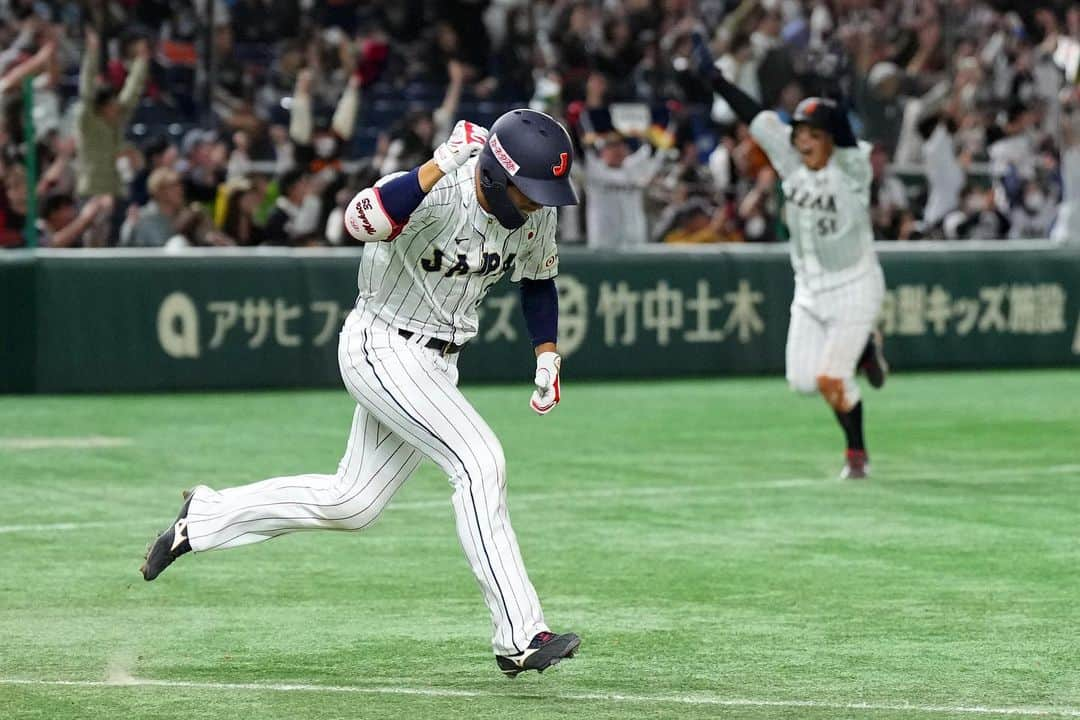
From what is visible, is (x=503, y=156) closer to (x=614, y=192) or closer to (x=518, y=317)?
(x=518, y=317)

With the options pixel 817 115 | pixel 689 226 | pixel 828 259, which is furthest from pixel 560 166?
pixel 689 226

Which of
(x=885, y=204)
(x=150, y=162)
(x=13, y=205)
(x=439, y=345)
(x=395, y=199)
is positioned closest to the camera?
(x=395, y=199)

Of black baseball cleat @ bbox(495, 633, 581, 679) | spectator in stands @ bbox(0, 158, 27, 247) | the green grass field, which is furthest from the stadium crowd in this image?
black baseball cleat @ bbox(495, 633, 581, 679)

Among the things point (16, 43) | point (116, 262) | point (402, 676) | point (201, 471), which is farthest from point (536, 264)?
point (16, 43)

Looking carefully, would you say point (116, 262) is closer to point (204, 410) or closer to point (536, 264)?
point (204, 410)

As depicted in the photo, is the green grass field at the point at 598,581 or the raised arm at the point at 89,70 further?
the raised arm at the point at 89,70

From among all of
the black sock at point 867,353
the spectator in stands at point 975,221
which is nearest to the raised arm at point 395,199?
the black sock at point 867,353

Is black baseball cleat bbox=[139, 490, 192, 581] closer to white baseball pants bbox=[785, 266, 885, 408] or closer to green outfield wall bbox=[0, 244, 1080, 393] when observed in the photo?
white baseball pants bbox=[785, 266, 885, 408]

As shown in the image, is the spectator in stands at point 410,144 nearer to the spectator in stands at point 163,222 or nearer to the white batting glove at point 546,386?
the spectator in stands at point 163,222

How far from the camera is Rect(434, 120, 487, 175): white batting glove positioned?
242 inches

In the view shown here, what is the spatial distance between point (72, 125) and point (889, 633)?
11.5m

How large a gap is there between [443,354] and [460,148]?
758 mm

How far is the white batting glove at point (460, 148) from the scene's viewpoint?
6.15 meters

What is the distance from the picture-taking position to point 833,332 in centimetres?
1198
